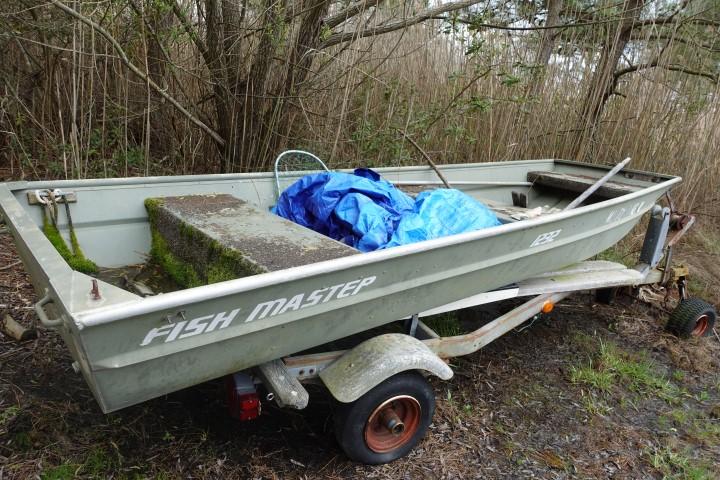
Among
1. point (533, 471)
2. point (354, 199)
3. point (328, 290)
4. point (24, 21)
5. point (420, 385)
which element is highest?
point (24, 21)

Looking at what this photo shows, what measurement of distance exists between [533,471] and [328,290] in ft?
4.02

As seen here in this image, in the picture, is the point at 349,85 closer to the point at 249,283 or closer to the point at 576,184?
the point at 576,184

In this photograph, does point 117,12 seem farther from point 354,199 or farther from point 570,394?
point 570,394

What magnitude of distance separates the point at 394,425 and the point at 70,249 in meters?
1.57

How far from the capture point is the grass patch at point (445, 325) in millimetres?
2877

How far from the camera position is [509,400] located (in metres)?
2.46

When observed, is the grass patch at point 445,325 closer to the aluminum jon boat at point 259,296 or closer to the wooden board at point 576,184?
the aluminum jon boat at point 259,296

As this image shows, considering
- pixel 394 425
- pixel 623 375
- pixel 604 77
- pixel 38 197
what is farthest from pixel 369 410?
pixel 604 77

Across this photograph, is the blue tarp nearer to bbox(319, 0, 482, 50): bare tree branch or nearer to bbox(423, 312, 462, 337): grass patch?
bbox(423, 312, 462, 337): grass patch

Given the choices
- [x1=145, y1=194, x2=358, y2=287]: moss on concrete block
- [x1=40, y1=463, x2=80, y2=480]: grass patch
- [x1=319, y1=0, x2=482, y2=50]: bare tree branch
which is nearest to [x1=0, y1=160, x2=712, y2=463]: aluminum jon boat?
[x1=145, y1=194, x2=358, y2=287]: moss on concrete block

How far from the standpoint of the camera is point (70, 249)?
2145mm

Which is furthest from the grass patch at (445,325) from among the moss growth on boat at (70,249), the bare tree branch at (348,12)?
the bare tree branch at (348,12)

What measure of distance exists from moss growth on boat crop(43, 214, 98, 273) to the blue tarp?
902 millimetres

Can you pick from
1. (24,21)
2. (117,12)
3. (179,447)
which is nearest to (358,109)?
(117,12)
